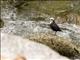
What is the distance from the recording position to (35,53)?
2043 millimetres

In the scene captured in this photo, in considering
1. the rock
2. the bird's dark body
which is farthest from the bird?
the rock

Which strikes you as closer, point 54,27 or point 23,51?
point 23,51

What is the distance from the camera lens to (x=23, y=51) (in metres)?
2.05

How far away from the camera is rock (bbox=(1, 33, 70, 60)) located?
2008 millimetres

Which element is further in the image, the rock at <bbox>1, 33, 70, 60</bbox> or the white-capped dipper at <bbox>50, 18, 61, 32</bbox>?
the white-capped dipper at <bbox>50, 18, 61, 32</bbox>

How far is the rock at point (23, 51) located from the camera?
201cm

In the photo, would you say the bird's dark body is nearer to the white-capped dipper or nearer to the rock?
the white-capped dipper

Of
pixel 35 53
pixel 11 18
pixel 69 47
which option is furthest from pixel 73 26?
pixel 35 53

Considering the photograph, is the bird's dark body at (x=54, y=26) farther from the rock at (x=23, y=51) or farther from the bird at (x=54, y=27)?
the rock at (x=23, y=51)

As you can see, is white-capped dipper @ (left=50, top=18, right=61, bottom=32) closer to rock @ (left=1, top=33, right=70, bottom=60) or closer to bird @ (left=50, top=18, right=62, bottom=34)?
bird @ (left=50, top=18, right=62, bottom=34)

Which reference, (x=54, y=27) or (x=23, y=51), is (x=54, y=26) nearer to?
(x=54, y=27)

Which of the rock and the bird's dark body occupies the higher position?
the rock

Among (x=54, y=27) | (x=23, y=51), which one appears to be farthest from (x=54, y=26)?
(x=23, y=51)

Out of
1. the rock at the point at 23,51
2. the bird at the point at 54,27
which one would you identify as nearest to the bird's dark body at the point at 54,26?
the bird at the point at 54,27
